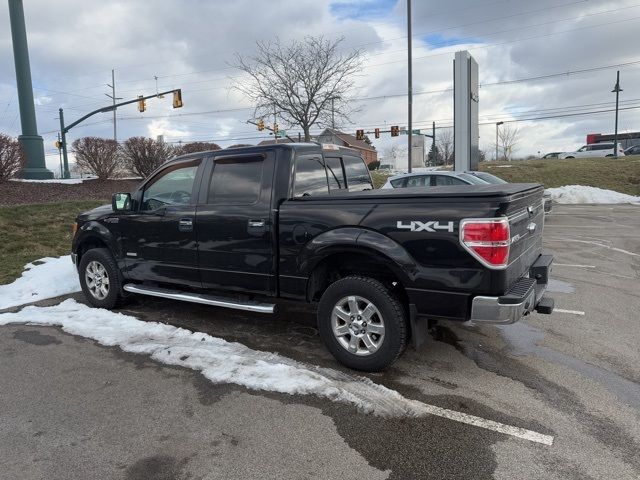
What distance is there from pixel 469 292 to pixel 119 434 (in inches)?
104

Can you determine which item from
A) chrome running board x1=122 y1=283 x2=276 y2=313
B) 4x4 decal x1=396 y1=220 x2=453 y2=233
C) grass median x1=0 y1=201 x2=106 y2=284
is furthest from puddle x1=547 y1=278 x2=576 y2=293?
grass median x1=0 y1=201 x2=106 y2=284

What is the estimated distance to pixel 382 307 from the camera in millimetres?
3922

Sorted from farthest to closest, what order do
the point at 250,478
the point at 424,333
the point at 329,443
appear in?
the point at 424,333, the point at 329,443, the point at 250,478

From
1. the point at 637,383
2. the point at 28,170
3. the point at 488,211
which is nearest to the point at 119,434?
the point at 488,211

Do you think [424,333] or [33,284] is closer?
[424,333]

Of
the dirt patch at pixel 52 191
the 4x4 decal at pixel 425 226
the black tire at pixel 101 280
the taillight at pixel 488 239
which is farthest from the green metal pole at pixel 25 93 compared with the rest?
the taillight at pixel 488 239

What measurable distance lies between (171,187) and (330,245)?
→ 7.61ft

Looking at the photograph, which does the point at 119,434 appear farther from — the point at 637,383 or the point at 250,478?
the point at 637,383

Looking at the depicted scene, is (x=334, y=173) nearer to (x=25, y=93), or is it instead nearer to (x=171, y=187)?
(x=171, y=187)

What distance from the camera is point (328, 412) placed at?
11.4ft

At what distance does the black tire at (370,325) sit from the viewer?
389cm

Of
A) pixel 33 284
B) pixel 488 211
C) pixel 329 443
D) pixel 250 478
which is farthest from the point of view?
pixel 33 284

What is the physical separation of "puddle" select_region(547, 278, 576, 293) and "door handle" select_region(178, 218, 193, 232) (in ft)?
15.9

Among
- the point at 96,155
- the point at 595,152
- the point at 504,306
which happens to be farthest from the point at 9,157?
the point at 595,152
